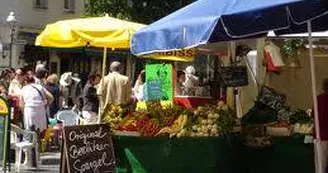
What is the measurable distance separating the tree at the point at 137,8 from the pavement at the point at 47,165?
728 inches

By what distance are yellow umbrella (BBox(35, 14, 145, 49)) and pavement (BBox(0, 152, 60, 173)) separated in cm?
235

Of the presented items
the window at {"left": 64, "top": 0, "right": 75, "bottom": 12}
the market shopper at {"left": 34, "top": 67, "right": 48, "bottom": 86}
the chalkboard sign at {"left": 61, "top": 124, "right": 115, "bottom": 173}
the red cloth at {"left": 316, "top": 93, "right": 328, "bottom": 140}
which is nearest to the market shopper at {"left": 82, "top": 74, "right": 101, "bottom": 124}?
the market shopper at {"left": 34, "top": 67, "right": 48, "bottom": 86}

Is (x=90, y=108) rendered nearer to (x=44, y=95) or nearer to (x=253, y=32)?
(x=44, y=95)

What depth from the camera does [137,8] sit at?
3572cm

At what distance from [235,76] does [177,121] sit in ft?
4.69

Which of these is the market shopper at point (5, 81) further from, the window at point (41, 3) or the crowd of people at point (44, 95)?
the window at point (41, 3)

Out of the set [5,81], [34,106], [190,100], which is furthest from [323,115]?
[5,81]

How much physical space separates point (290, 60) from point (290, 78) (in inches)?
16.7

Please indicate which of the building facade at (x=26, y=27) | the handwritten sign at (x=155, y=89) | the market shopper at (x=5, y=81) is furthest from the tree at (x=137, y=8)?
the handwritten sign at (x=155, y=89)

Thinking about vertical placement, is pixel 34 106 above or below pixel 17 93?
below

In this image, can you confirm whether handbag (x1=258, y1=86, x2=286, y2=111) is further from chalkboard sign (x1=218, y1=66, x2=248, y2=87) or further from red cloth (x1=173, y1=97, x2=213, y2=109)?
red cloth (x1=173, y1=97, x2=213, y2=109)

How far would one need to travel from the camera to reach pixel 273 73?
1424 centimetres

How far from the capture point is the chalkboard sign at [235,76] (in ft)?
35.1

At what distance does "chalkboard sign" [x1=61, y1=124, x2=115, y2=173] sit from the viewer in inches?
397
